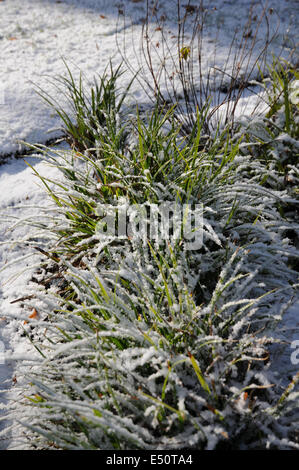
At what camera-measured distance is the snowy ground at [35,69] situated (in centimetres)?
188

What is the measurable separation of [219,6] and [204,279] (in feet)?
16.1

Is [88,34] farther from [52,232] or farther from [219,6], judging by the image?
[52,232]
